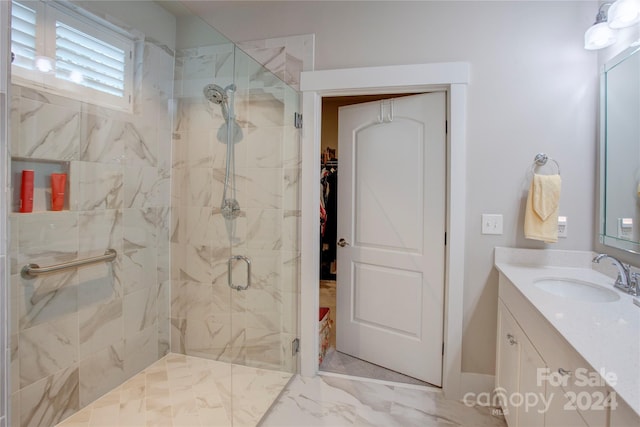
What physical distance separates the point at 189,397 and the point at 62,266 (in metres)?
1.03

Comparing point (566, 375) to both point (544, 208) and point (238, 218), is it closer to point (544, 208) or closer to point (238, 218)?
point (544, 208)

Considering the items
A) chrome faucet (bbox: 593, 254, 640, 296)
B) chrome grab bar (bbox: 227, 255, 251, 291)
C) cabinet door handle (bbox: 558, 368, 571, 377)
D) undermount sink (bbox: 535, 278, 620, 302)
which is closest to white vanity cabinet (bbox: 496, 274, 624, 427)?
cabinet door handle (bbox: 558, 368, 571, 377)

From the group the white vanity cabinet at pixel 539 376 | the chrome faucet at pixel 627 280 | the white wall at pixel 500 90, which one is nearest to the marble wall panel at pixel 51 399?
the white vanity cabinet at pixel 539 376

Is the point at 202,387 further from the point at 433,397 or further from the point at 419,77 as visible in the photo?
the point at 419,77

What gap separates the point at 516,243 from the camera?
191cm

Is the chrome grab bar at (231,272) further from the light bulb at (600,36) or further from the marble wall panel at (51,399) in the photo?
the light bulb at (600,36)

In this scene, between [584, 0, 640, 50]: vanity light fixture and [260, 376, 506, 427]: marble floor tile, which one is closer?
[584, 0, 640, 50]: vanity light fixture

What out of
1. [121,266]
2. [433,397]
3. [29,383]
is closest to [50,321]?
[29,383]

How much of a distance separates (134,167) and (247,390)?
5.05ft

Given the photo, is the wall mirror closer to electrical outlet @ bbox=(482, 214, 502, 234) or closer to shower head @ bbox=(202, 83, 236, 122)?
electrical outlet @ bbox=(482, 214, 502, 234)

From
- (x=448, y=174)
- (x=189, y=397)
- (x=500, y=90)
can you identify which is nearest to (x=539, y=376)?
(x=448, y=174)

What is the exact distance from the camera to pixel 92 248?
175cm

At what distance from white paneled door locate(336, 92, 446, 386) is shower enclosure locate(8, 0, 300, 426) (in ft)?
1.55

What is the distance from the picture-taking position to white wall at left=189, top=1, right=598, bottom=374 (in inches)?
71.3
